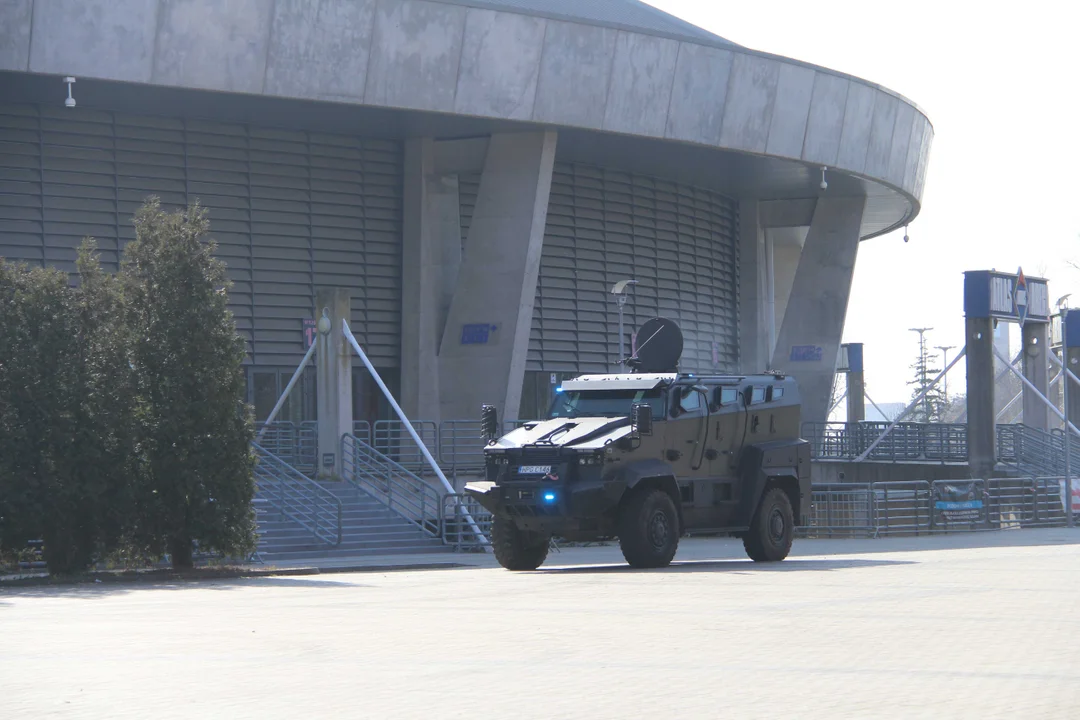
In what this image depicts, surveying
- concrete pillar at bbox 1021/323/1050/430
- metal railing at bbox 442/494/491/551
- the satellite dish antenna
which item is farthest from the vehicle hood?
concrete pillar at bbox 1021/323/1050/430

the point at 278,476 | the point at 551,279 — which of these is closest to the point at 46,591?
the point at 278,476

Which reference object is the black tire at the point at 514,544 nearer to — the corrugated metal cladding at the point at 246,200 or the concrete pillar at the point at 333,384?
the concrete pillar at the point at 333,384

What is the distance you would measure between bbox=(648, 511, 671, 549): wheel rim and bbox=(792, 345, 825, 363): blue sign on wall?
1125 inches

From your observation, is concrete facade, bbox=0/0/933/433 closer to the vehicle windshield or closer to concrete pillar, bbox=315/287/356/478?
concrete pillar, bbox=315/287/356/478

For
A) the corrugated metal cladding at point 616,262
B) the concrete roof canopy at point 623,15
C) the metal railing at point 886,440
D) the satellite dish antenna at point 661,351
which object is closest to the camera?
the satellite dish antenna at point 661,351

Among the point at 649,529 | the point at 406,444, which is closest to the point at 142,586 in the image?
the point at 649,529

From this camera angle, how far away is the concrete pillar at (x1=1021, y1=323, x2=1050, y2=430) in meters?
39.9

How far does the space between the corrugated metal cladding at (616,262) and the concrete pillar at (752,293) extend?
87 cm

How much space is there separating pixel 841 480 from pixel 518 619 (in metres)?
34.2

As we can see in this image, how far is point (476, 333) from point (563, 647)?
84.5 feet

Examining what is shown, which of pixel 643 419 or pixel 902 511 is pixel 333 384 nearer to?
pixel 643 419

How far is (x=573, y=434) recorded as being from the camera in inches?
794

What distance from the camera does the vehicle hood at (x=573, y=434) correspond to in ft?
65.2

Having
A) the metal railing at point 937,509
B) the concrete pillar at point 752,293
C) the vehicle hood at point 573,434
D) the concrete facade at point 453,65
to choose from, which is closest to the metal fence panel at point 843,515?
the metal railing at point 937,509
